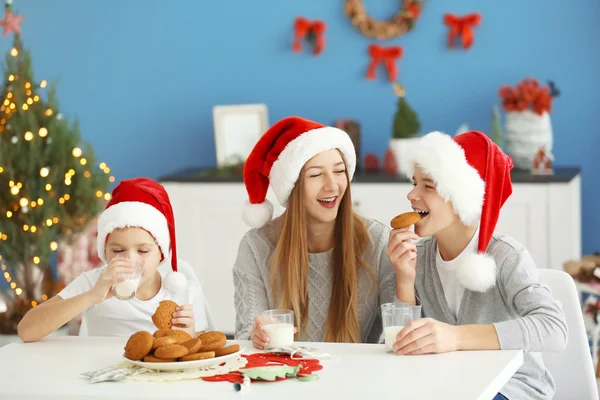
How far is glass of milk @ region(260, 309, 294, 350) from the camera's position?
2.47 m

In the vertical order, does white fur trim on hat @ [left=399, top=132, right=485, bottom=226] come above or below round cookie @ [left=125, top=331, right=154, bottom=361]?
above

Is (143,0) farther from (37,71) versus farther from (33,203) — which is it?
(33,203)

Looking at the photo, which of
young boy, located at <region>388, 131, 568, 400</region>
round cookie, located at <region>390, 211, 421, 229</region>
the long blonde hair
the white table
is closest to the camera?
the white table

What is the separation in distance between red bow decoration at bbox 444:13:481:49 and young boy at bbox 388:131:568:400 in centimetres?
255

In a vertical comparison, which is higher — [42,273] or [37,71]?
[37,71]

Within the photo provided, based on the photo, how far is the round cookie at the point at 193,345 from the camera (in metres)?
2.31

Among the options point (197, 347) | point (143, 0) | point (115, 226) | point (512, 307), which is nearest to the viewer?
point (197, 347)

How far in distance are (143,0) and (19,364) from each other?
373cm

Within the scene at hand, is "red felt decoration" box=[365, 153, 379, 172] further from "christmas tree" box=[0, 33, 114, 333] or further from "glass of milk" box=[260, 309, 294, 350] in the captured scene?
"glass of milk" box=[260, 309, 294, 350]

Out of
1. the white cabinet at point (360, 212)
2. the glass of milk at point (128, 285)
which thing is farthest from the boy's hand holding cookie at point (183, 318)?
the white cabinet at point (360, 212)

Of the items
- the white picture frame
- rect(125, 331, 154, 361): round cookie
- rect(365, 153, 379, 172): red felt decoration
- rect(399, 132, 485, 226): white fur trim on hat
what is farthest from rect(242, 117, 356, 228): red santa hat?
the white picture frame

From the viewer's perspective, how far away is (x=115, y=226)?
3023 millimetres

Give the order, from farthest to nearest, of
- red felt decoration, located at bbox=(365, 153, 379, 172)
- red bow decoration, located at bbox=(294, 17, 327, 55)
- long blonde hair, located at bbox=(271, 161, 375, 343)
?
red bow decoration, located at bbox=(294, 17, 327, 55) < red felt decoration, located at bbox=(365, 153, 379, 172) < long blonde hair, located at bbox=(271, 161, 375, 343)

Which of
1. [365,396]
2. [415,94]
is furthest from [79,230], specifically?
[365,396]
